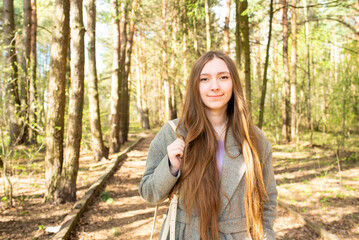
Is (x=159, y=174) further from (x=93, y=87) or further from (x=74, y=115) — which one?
(x=93, y=87)

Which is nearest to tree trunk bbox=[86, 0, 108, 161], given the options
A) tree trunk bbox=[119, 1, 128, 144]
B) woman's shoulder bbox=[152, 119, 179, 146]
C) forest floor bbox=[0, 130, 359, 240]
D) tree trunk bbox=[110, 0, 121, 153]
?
forest floor bbox=[0, 130, 359, 240]

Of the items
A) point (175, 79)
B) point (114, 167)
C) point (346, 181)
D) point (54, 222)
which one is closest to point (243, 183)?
point (54, 222)

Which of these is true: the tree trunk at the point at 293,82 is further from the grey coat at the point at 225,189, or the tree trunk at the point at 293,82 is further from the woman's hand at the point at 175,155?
the woman's hand at the point at 175,155

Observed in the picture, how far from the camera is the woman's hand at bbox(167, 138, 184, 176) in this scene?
5.78ft

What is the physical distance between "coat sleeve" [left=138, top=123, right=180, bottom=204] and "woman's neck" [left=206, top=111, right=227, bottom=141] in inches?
11.3

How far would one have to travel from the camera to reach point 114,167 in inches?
363

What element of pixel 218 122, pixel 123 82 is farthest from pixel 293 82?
pixel 218 122

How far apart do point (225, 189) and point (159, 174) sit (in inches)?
16.8

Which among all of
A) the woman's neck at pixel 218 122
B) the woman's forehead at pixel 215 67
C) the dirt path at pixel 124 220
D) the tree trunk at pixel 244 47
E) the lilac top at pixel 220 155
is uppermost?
the tree trunk at pixel 244 47

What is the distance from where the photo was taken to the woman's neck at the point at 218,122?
2.04 metres

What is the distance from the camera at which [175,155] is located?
1764 mm

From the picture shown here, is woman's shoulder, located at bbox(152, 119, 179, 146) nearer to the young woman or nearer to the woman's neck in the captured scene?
the young woman

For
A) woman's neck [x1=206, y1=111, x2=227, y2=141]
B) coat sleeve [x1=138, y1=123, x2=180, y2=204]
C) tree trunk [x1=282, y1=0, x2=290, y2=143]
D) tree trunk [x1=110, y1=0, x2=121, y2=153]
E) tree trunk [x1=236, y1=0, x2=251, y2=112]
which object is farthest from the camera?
tree trunk [x1=282, y1=0, x2=290, y2=143]

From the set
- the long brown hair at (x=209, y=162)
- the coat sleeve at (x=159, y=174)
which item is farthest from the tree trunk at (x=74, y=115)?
the long brown hair at (x=209, y=162)
